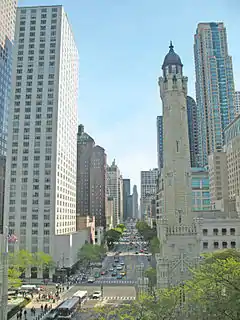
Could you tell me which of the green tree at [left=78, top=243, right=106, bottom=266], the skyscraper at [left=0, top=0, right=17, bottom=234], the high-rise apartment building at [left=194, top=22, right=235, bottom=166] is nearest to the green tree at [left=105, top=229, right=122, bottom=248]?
the green tree at [left=78, top=243, right=106, bottom=266]

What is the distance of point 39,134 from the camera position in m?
86.1

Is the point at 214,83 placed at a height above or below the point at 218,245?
above

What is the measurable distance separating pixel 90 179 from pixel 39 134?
96890mm

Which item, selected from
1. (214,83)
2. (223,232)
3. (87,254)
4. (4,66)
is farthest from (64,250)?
(214,83)

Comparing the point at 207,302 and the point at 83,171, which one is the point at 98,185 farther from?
the point at 207,302

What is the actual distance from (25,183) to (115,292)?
3889cm

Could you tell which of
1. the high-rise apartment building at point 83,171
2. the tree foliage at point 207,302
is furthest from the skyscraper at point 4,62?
the tree foliage at point 207,302

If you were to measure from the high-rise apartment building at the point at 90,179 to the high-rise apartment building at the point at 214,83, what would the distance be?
6155 cm

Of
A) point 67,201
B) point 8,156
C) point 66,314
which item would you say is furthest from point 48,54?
point 66,314

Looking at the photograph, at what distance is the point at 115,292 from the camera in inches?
2311

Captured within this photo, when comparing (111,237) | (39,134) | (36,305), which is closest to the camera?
(36,305)

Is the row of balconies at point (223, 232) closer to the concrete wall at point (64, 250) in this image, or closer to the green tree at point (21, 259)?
the concrete wall at point (64, 250)

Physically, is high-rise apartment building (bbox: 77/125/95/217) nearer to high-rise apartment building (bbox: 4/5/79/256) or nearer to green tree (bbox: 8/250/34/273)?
high-rise apartment building (bbox: 4/5/79/256)

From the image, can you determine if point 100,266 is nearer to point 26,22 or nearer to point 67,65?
point 67,65
